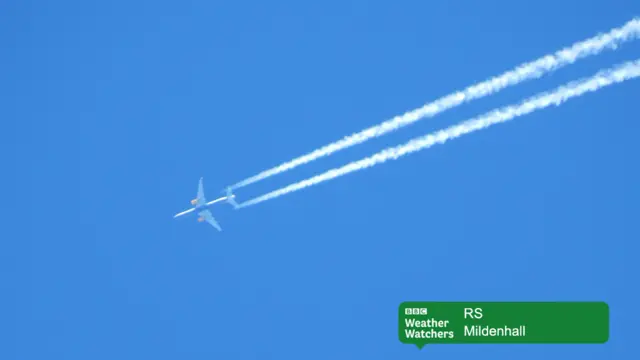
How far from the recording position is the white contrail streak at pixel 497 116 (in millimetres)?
28359

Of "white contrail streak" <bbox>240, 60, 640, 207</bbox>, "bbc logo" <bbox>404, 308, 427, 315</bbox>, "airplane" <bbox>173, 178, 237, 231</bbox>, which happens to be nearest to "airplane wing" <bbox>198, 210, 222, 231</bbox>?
"airplane" <bbox>173, 178, 237, 231</bbox>

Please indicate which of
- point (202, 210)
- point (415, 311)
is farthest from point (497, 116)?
point (202, 210)

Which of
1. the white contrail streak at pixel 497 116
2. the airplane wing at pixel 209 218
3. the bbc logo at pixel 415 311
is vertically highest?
the airplane wing at pixel 209 218

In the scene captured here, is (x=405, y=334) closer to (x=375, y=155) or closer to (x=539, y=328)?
(x=539, y=328)

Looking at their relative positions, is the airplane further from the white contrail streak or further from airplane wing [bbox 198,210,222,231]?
the white contrail streak

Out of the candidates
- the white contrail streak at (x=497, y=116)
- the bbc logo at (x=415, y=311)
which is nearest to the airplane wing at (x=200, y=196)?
the white contrail streak at (x=497, y=116)

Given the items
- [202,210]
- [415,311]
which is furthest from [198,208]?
[415,311]

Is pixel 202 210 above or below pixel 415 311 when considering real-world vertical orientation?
above

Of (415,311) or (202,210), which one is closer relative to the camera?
(415,311)

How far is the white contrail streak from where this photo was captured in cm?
2836

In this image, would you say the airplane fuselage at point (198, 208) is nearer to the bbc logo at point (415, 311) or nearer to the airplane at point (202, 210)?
the airplane at point (202, 210)

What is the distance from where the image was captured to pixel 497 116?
33.6m

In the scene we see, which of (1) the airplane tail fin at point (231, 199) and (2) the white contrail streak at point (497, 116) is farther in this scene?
(1) the airplane tail fin at point (231, 199)

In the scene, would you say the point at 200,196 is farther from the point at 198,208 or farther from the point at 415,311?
the point at 415,311
